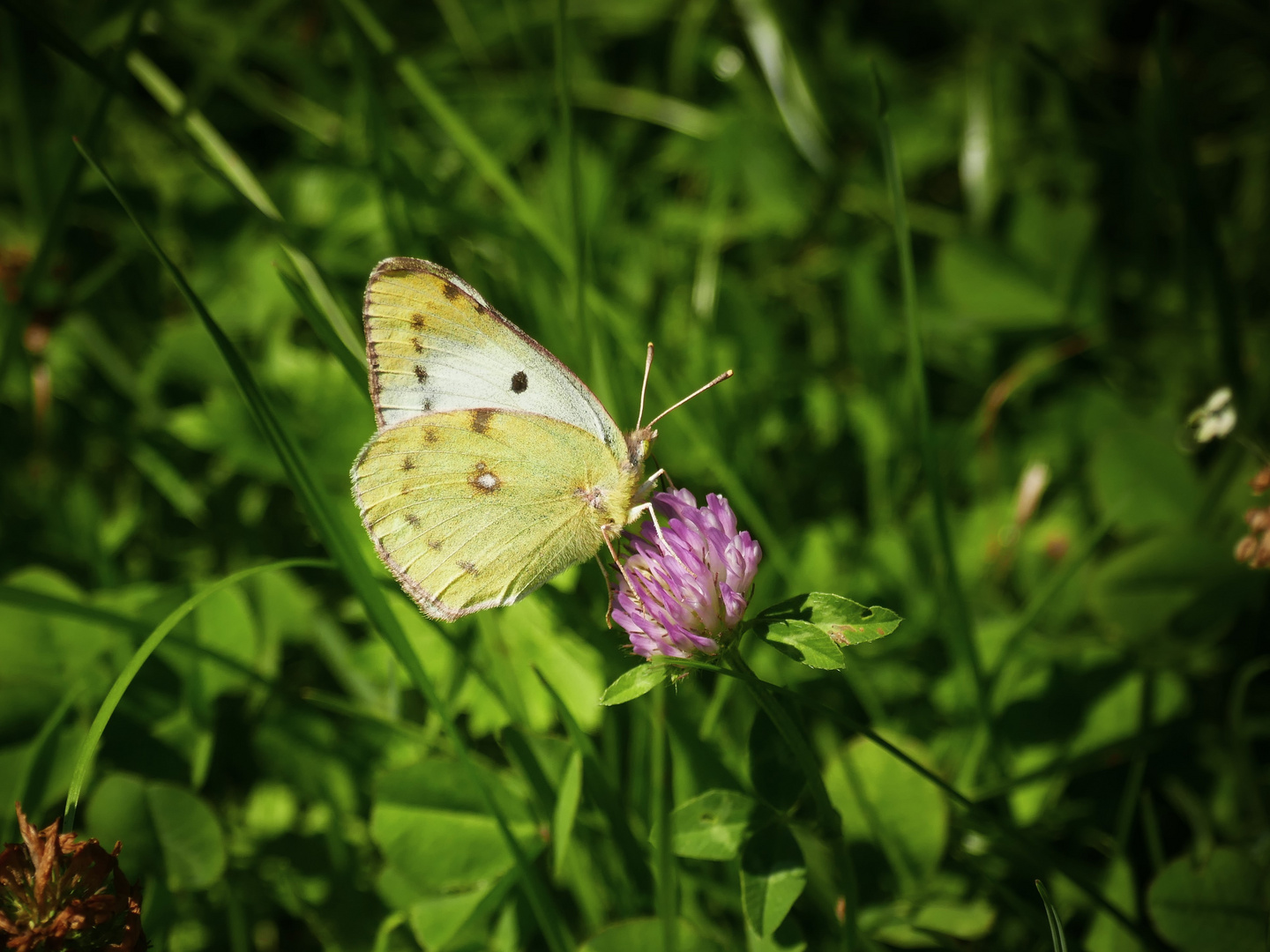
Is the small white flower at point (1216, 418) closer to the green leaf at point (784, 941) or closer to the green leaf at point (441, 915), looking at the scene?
the green leaf at point (784, 941)

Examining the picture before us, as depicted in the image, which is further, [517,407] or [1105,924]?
[517,407]

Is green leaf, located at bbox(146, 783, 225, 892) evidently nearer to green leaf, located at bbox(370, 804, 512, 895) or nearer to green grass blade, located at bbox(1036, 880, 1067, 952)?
green leaf, located at bbox(370, 804, 512, 895)

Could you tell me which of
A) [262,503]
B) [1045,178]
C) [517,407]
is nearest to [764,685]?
[517,407]

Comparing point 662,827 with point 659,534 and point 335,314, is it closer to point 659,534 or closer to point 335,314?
point 659,534

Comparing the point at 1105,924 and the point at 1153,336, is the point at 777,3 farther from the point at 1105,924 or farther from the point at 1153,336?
the point at 1105,924

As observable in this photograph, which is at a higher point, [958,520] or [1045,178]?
[1045,178]

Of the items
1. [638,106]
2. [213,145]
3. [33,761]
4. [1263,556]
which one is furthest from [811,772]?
[638,106]

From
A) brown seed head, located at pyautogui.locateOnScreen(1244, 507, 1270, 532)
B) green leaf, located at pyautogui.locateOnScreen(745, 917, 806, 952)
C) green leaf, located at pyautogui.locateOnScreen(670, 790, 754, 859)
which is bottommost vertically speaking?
green leaf, located at pyautogui.locateOnScreen(745, 917, 806, 952)

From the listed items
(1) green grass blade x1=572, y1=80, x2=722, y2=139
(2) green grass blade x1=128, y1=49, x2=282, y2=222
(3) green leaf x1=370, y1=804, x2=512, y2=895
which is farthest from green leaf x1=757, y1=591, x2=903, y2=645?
(1) green grass blade x1=572, y1=80, x2=722, y2=139
